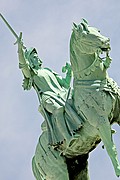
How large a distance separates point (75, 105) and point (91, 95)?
33 cm

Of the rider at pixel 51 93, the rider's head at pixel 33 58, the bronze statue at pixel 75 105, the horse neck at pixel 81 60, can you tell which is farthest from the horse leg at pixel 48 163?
the horse neck at pixel 81 60

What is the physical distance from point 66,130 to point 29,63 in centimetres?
126

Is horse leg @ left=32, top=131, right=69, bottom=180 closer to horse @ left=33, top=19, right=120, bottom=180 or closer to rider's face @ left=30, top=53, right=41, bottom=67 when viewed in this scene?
horse @ left=33, top=19, right=120, bottom=180

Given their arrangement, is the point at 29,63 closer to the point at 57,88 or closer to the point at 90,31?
the point at 57,88

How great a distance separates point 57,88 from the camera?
11.5 m

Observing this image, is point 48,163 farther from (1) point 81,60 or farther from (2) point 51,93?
(1) point 81,60

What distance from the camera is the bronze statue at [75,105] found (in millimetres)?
10531

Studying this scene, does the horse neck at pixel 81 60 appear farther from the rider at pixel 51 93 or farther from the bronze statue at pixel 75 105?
the rider at pixel 51 93

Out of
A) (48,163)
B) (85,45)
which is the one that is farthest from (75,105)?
(48,163)

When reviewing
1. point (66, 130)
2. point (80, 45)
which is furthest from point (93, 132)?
point (80, 45)

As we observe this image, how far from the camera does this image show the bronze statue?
34.6 ft

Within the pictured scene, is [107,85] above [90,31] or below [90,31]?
below

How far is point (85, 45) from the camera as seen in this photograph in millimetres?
10562

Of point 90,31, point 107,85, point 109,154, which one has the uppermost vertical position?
point 90,31
